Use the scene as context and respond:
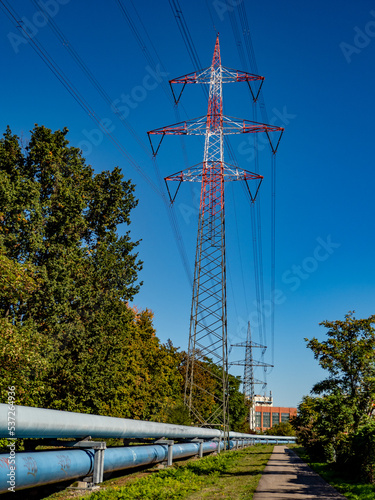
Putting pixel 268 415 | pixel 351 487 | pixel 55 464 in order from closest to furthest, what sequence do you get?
pixel 55 464
pixel 351 487
pixel 268 415

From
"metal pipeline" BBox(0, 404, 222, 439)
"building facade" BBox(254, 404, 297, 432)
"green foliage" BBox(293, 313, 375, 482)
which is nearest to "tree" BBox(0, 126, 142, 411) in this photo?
"metal pipeline" BBox(0, 404, 222, 439)

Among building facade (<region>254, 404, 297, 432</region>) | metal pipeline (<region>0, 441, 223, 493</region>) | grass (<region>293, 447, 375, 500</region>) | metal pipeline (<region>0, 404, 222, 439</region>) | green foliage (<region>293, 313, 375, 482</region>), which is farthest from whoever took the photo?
building facade (<region>254, 404, 297, 432</region>)

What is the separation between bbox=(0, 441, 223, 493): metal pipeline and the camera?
8.08 metres

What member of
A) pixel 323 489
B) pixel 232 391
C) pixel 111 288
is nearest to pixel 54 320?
pixel 111 288

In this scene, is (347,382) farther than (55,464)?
Yes

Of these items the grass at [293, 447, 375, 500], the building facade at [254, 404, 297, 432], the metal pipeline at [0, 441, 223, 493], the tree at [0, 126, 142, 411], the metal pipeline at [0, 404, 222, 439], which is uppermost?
the tree at [0, 126, 142, 411]

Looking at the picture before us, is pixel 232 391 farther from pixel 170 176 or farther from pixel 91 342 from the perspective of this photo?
pixel 91 342

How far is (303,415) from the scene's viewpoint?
40844 millimetres

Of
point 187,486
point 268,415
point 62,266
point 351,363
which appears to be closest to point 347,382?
point 351,363

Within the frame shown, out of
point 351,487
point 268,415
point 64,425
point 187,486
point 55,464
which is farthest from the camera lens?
point 268,415

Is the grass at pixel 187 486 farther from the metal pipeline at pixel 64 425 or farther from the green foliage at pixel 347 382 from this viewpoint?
the green foliage at pixel 347 382

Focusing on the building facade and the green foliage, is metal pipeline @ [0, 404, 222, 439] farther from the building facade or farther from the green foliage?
the building facade

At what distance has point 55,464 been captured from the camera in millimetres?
9523

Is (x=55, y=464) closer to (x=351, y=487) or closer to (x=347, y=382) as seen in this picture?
(x=351, y=487)
